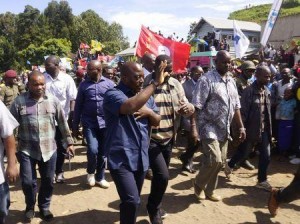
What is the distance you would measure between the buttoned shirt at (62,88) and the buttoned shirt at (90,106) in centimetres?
84

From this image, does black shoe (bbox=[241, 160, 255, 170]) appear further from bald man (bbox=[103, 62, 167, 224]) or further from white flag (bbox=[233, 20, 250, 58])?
white flag (bbox=[233, 20, 250, 58])

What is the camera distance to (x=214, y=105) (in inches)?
190

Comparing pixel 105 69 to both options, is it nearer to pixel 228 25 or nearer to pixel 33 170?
pixel 33 170

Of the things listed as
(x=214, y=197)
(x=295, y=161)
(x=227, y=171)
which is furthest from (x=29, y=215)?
(x=295, y=161)

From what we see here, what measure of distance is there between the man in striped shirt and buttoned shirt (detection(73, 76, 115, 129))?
1.52m

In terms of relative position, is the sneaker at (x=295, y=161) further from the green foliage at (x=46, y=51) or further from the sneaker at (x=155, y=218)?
the green foliage at (x=46, y=51)

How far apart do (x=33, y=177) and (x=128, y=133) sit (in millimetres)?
1527

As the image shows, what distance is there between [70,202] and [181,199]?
60.5 inches

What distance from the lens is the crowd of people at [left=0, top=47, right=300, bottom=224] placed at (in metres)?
3.49

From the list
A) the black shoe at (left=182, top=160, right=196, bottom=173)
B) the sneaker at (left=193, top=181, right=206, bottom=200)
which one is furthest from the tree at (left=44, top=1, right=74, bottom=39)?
the sneaker at (left=193, top=181, right=206, bottom=200)

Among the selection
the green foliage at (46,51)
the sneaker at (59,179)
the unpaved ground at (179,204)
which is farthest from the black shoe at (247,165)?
the green foliage at (46,51)

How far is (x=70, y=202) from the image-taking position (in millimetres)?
5203

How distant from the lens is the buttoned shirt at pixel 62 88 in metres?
6.38

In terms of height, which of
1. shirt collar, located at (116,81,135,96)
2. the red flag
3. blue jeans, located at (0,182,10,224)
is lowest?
blue jeans, located at (0,182,10,224)
